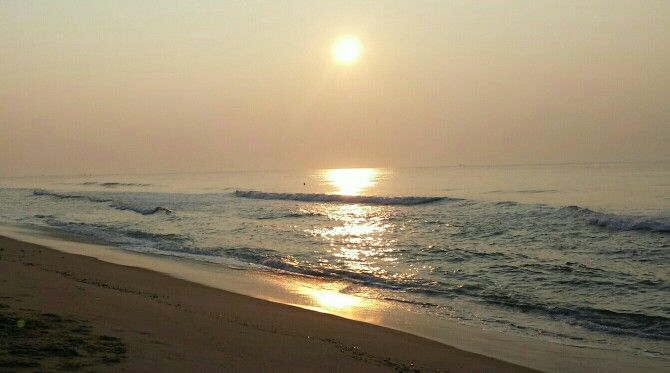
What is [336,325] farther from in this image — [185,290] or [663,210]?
[663,210]

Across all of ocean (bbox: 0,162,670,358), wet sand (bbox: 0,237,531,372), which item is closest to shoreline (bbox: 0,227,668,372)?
wet sand (bbox: 0,237,531,372)

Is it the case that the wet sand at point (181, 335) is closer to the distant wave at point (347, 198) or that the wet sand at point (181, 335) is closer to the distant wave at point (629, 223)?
the distant wave at point (629, 223)

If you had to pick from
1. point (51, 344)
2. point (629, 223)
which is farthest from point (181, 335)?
point (629, 223)

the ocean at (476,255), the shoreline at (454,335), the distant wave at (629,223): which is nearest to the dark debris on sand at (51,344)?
the shoreline at (454,335)

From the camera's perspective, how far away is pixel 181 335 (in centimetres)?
682

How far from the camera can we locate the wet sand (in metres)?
5.46

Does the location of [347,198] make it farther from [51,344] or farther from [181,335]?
[51,344]

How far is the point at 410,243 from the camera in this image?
19.5 m

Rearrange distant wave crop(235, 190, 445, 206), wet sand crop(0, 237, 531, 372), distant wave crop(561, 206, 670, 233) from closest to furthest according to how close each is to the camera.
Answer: wet sand crop(0, 237, 531, 372) → distant wave crop(561, 206, 670, 233) → distant wave crop(235, 190, 445, 206)

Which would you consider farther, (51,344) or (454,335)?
(454,335)

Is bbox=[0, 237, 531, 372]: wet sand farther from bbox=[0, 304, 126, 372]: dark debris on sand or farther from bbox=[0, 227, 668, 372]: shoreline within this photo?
bbox=[0, 227, 668, 372]: shoreline

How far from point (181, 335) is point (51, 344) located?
1.63 metres

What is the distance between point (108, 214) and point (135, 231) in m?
11.0

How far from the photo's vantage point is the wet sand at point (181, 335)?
17.9ft
